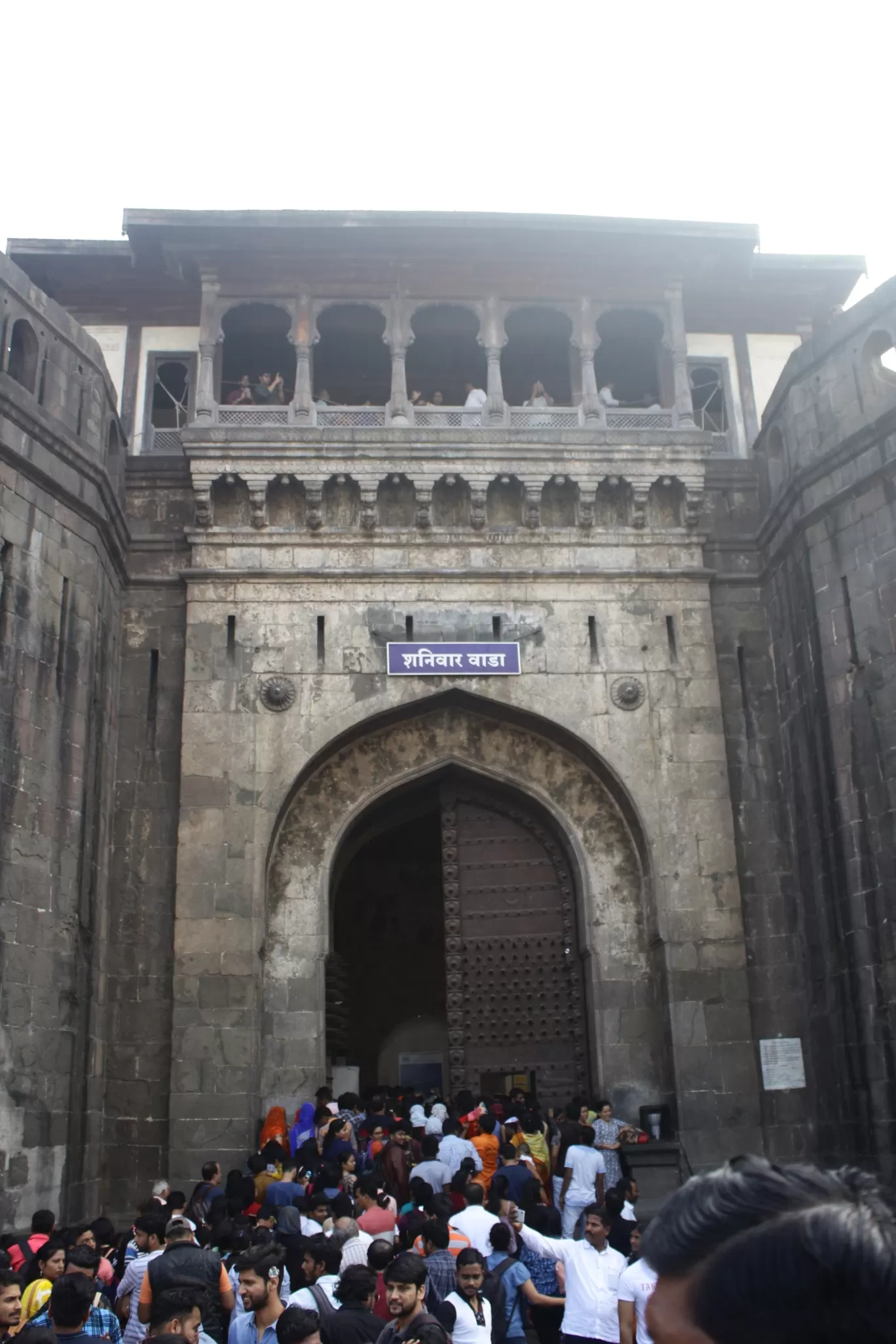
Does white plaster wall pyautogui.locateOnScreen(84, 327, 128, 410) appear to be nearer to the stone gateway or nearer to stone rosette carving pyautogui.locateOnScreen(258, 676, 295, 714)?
the stone gateway

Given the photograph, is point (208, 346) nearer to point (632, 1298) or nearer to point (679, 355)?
point (679, 355)

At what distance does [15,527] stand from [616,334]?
340 inches

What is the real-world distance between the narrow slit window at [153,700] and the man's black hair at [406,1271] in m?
9.71

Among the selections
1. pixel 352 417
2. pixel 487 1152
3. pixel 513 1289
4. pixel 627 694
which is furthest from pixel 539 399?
pixel 513 1289

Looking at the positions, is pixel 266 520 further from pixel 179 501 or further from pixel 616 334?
pixel 616 334

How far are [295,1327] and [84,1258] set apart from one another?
179cm

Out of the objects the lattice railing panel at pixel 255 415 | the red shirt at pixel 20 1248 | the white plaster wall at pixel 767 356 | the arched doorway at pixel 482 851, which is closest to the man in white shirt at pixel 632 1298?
the red shirt at pixel 20 1248

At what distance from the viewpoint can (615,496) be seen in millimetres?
15562

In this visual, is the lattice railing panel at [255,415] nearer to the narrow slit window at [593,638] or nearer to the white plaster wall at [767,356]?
the narrow slit window at [593,638]

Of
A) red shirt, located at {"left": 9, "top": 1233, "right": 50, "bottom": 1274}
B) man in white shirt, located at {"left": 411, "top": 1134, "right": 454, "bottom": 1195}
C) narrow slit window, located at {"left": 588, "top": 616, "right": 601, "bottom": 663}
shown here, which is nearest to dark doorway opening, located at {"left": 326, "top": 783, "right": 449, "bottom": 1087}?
narrow slit window, located at {"left": 588, "top": 616, "right": 601, "bottom": 663}

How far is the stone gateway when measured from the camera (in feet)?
42.2

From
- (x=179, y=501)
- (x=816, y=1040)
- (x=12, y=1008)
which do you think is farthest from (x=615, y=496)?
(x=12, y=1008)

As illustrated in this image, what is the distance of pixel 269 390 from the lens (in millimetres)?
16219

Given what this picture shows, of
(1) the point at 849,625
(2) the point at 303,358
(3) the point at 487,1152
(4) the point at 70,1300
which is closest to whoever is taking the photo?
(4) the point at 70,1300
